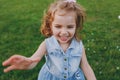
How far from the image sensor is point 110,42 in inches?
324

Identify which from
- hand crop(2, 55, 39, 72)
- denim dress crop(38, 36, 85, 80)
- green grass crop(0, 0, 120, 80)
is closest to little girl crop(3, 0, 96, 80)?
denim dress crop(38, 36, 85, 80)

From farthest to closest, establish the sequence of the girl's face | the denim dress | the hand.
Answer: the denim dress < the girl's face < the hand

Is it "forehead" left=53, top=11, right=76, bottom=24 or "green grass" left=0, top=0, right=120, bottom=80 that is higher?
"forehead" left=53, top=11, right=76, bottom=24

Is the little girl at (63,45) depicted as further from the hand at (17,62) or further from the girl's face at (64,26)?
the hand at (17,62)

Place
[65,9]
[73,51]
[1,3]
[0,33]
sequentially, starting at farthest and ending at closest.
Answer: [1,3]
[0,33]
[73,51]
[65,9]

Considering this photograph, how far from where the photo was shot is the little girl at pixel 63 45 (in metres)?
4.36

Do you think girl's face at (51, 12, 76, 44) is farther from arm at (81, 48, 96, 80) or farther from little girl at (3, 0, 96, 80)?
arm at (81, 48, 96, 80)

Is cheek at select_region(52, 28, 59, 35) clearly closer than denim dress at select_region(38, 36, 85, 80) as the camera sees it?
Yes

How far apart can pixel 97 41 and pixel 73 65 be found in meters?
3.69

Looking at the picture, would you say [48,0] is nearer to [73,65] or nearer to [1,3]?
[1,3]

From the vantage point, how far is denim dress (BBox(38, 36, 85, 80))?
4.63 m

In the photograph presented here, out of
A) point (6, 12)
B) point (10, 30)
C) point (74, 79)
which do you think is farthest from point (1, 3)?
point (74, 79)

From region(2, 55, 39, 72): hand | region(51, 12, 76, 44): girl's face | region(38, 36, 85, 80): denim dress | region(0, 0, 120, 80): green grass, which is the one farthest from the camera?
region(0, 0, 120, 80): green grass

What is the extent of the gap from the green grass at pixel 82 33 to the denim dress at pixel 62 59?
5.95 ft
